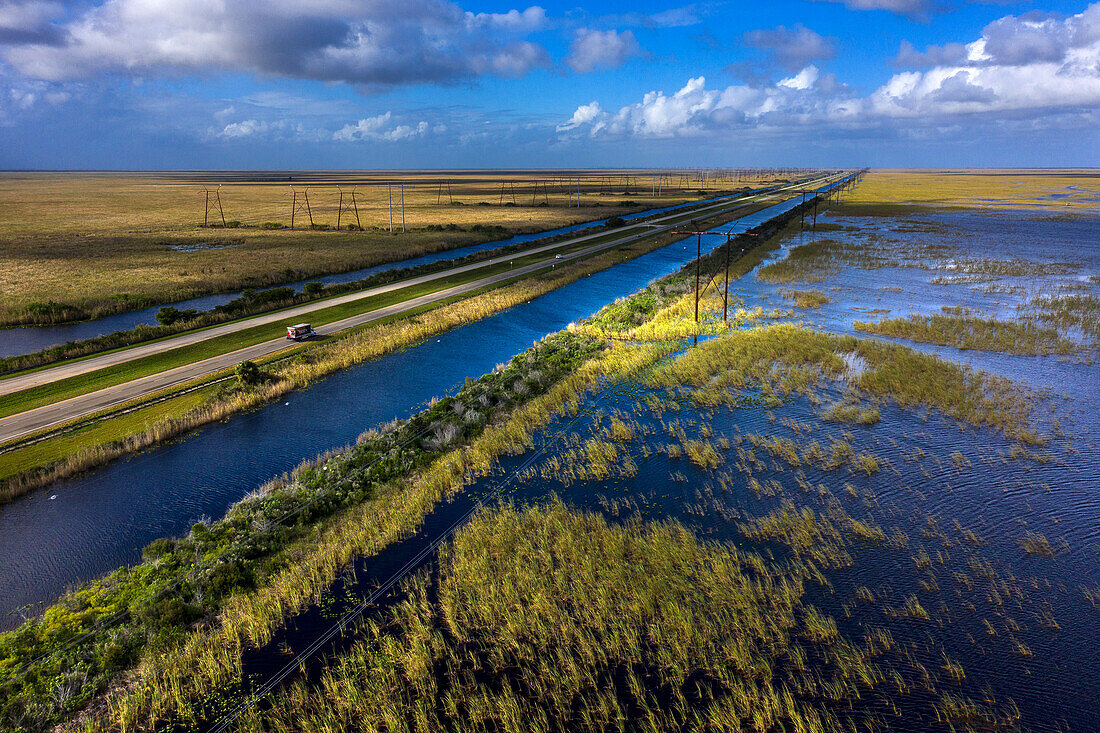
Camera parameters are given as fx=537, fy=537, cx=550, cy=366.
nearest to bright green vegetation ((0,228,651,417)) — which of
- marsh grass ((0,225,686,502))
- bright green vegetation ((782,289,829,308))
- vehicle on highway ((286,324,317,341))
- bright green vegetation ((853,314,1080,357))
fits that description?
vehicle on highway ((286,324,317,341))

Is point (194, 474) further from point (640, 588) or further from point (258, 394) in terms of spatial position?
point (640, 588)

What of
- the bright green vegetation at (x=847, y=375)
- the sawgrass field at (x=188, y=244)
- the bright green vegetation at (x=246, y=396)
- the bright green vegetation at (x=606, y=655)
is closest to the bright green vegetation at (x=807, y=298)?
the bright green vegetation at (x=847, y=375)

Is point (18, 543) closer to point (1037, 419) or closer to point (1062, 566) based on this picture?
point (1062, 566)

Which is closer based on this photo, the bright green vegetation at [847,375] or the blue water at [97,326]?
the bright green vegetation at [847,375]

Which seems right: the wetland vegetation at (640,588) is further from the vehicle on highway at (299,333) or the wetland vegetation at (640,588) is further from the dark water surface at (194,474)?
the vehicle on highway at (299,333)

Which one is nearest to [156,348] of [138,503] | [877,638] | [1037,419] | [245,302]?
[245,302]

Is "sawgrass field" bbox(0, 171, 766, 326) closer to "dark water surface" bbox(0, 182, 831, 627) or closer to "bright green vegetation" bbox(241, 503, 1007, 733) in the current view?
"dark water surface" bbox(0, 182, 831, 627)

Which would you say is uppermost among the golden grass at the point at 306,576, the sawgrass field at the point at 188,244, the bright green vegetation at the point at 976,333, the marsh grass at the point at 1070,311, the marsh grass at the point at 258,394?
the sawgrass field at the point at 188,244
